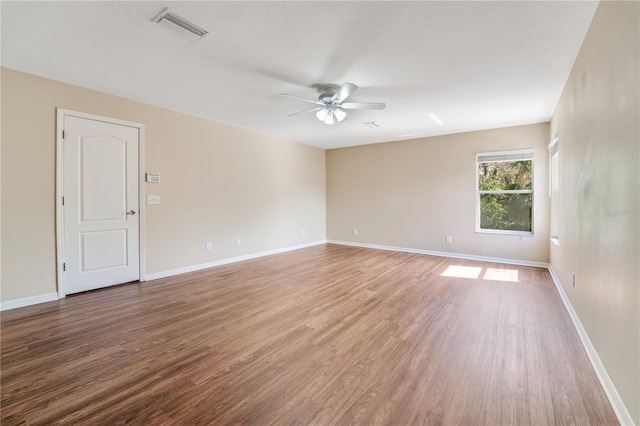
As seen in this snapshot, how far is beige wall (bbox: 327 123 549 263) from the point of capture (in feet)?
16.4

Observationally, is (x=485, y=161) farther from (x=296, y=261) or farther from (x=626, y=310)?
(x=626, y=310)

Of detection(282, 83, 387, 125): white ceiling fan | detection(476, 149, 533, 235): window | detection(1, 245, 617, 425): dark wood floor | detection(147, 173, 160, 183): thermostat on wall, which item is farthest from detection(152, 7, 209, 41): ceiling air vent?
detection(476, 149, 533, 235): window

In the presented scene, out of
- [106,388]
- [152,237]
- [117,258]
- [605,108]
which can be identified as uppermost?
[605,108]

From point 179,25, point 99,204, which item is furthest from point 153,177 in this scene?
point 179,25

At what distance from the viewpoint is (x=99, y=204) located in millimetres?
3660

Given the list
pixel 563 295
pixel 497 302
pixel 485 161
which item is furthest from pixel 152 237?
pixel 485 161

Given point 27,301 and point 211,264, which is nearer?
point 27,301

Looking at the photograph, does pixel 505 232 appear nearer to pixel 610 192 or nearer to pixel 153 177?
pixel 610 192

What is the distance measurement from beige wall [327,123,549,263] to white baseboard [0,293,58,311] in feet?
18.4

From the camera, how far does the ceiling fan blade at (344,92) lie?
2957mm

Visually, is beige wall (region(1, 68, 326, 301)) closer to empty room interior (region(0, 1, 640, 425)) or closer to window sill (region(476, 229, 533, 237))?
empty room interior (region(0, 1, 640, 425))

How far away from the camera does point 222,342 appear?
7.69ft

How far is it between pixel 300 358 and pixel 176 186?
3487 mm

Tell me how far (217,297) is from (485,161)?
17.4ft
